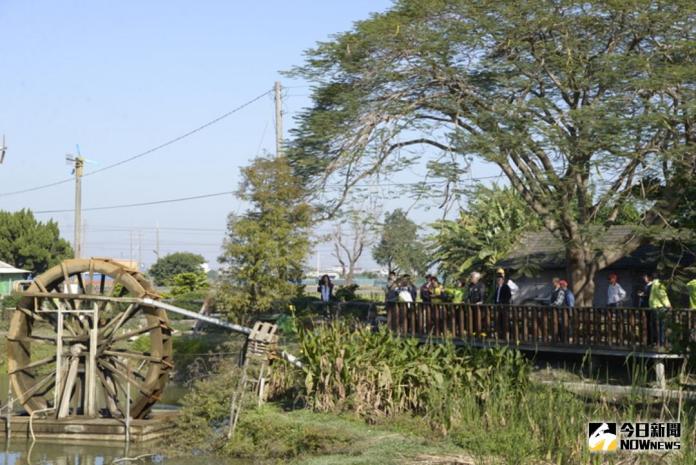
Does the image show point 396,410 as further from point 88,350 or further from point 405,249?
point 405,249

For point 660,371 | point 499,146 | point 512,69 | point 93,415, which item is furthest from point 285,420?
point 512,69

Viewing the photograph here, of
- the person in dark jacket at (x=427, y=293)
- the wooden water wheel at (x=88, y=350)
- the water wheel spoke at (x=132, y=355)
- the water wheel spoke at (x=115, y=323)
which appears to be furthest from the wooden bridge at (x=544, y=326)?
the water wheel spoke at (x=115, y=323)

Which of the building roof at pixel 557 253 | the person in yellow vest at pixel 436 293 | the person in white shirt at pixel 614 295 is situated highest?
the building roof at pixel 557 253

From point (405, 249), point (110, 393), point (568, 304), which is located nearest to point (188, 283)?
point (405, 249)

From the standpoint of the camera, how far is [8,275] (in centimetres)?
6894

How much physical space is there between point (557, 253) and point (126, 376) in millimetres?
14114

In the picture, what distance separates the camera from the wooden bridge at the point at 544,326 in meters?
21.1

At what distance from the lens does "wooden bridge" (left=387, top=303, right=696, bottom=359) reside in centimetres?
2109

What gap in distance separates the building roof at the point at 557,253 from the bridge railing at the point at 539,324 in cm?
315

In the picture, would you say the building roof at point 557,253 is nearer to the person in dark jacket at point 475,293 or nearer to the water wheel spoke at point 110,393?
the person in dark jacket at point 475,293

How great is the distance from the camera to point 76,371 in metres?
20.8

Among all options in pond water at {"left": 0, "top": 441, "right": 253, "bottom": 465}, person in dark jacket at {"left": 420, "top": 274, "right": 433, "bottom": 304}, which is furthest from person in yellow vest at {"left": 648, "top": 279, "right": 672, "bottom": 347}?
pond water at {"left": 0, "top": 441, "right": 253, "bottom": 465}

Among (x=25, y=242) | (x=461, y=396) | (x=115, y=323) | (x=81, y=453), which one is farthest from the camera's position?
(x=25, y=242)

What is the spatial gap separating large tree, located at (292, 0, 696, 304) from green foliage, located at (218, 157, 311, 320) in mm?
3161
